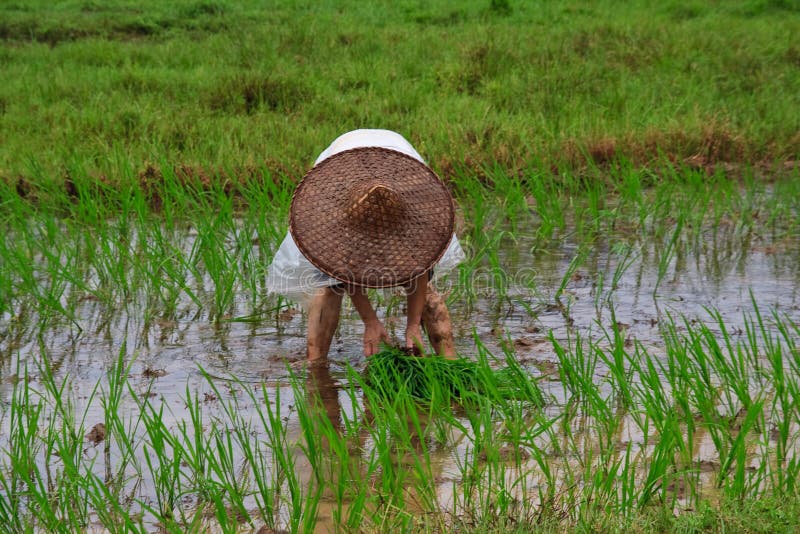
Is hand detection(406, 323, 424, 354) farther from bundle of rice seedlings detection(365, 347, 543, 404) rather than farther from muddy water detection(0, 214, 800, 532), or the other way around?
muddy water detection(0, 214, 800, 532)

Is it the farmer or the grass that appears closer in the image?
the grass

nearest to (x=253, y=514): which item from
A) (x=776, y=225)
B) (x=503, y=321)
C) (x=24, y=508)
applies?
(x=24, y=508)

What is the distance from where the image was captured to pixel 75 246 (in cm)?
442

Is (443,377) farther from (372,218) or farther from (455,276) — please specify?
(455,276)

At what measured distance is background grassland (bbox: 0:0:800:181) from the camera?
6.13 metres

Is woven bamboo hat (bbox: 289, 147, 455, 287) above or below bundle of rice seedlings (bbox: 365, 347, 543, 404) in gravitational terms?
above

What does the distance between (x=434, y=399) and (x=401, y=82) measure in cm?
516

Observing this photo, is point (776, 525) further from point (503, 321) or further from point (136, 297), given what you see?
point (136, 297)

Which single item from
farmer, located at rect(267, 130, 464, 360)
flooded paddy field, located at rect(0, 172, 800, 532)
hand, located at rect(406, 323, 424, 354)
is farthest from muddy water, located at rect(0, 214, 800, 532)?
farmer, located at rect(267, 130, 464, 360)

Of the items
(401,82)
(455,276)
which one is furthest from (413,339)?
(401,82)

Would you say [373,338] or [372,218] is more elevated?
[372,218]

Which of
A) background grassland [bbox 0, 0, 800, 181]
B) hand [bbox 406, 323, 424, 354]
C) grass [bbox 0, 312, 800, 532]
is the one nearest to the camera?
grass [bbox 0, 312, 800, 532]

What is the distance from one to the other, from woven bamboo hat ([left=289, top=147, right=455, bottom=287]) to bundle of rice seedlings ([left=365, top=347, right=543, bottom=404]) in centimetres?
31

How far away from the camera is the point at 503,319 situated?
13.3ft
